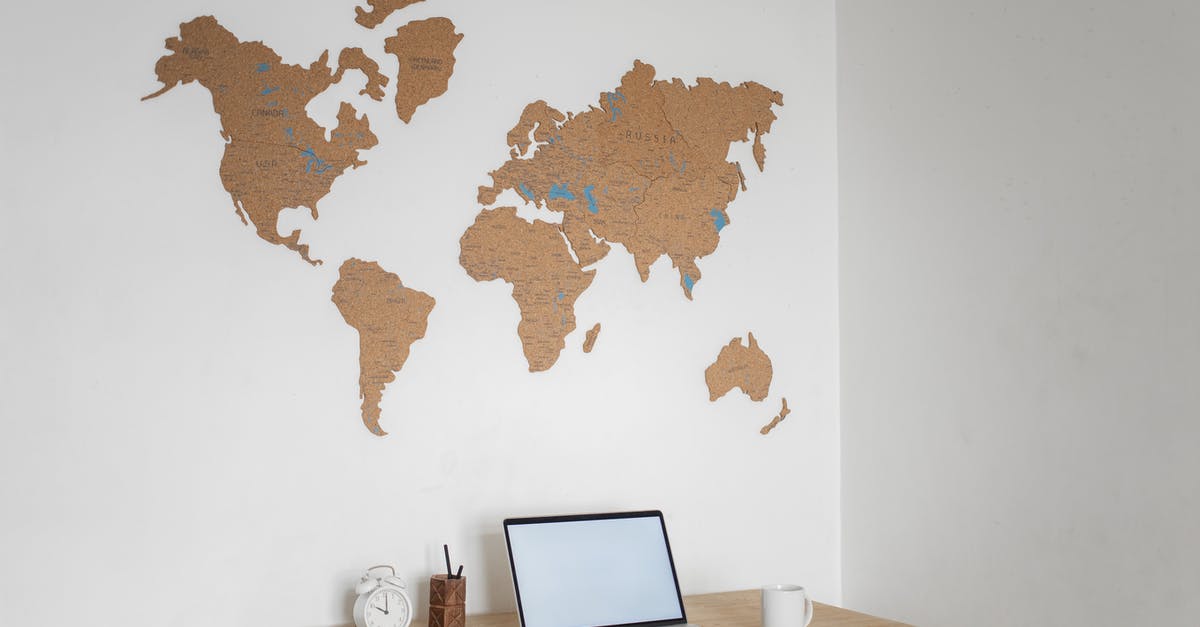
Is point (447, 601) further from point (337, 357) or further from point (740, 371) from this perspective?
point (740, 371)

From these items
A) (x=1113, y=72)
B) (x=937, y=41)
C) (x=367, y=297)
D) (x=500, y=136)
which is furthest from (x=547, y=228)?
(x=1113, y=72)

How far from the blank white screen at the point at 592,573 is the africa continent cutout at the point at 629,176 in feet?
1.20

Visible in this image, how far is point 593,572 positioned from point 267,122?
1.08m

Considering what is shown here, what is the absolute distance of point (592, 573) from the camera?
6.12ft

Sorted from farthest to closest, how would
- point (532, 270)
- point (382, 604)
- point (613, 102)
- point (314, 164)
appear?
point (613, 102), point (532, 270), point (314, 164), point (382, 604)

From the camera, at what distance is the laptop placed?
1.81 metres

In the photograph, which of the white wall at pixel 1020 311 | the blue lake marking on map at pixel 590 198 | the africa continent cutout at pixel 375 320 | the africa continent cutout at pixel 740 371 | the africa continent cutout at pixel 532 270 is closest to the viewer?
the white wall at pixel 1020 311

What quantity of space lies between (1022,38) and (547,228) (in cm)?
104

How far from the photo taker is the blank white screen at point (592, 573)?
1.81m

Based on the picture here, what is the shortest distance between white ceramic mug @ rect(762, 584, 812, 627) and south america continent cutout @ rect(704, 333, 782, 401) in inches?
21.2

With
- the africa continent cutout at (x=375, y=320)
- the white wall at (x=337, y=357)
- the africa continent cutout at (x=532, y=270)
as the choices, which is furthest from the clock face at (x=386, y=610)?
the africa continent cutout at (x=532, y=270)

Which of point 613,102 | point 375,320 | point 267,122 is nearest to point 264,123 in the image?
point 267,122

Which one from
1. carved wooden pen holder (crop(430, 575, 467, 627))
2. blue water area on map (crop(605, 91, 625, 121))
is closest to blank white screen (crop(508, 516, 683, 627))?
carved wooden pen holder (crop(430, 575, 467, 627))

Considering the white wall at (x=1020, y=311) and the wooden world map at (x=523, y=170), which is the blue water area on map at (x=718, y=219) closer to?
the wooden world map at (x=523, y=170)
